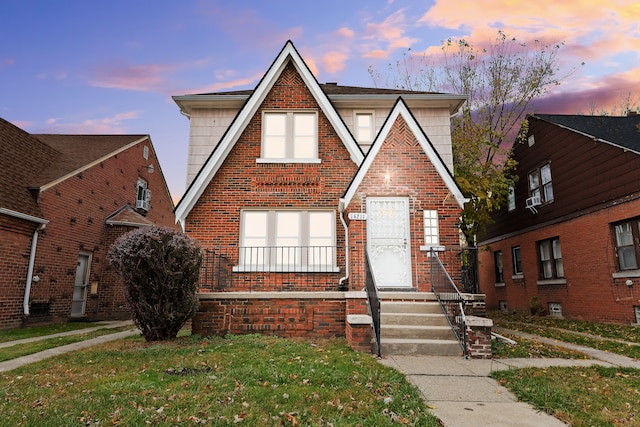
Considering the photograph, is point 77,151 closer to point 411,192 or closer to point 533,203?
point 411,192

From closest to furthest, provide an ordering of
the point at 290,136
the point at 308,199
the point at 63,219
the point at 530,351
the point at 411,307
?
the point at 530,351 < the point at 411,307 < the point at 308,199 < the point at 290,136 < the point at 63,219

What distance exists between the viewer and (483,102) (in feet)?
57.8

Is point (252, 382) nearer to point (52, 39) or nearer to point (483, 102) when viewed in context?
point (52, 39)

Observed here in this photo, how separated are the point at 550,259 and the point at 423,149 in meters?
10.5

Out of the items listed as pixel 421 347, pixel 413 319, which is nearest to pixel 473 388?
pixel 421 347

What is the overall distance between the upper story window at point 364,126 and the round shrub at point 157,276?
707cm

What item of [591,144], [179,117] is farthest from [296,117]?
[591,144]

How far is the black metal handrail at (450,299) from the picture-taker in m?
7.01

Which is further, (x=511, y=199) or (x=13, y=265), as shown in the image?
(x=511, y=199)

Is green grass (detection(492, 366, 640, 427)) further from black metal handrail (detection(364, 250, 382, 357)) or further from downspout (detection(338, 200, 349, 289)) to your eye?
downspout (detection(338, 200, 349, 289))

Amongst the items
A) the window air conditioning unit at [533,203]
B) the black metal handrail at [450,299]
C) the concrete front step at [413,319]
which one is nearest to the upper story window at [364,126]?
the black metal handrail at [450,299]

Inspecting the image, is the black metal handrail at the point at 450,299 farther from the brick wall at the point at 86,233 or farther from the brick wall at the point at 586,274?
the brick wall at the point at 86,233

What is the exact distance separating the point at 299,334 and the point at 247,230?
3.79 metres

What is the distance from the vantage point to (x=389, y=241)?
9.76 m
